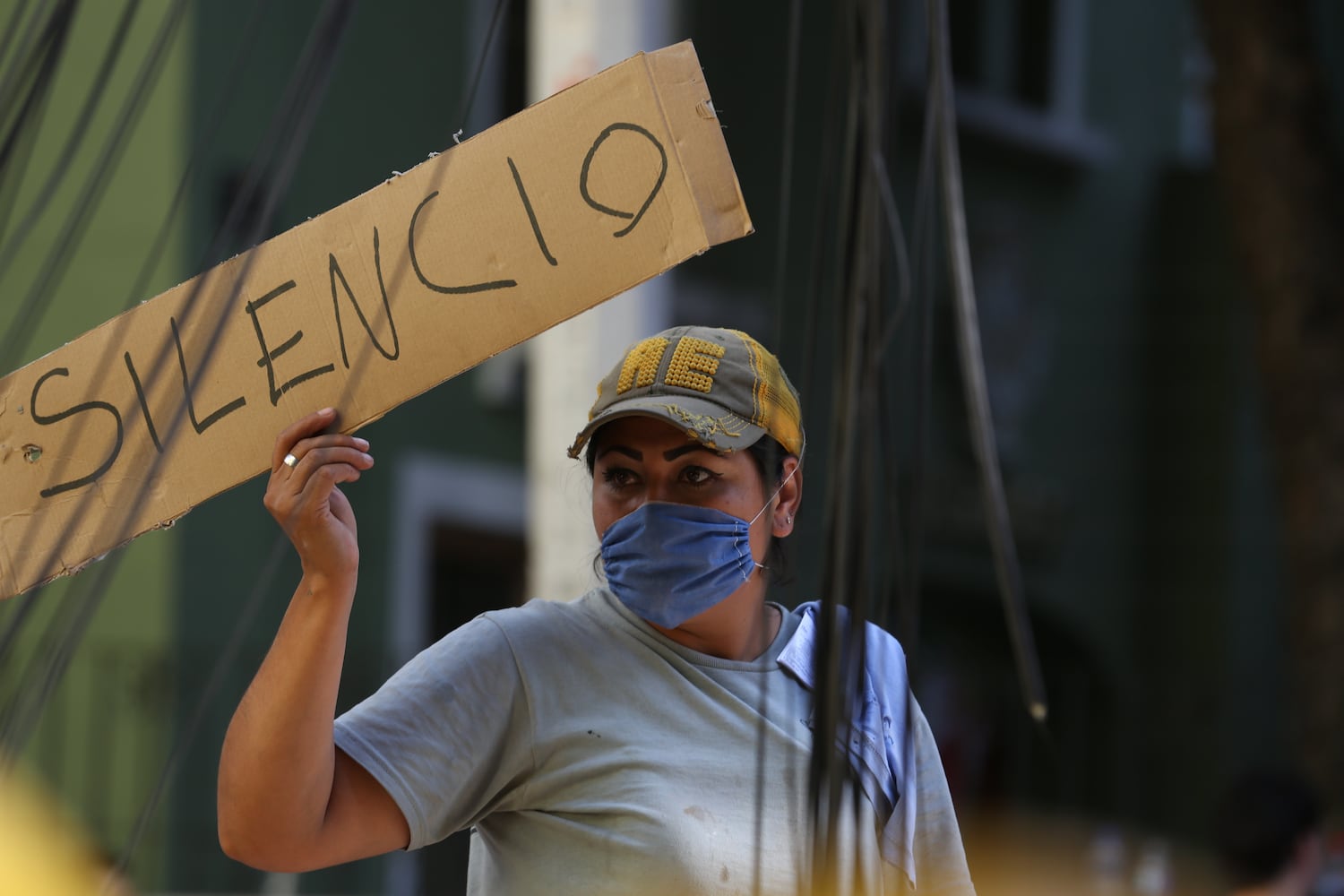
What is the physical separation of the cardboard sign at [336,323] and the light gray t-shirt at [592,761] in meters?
0.26

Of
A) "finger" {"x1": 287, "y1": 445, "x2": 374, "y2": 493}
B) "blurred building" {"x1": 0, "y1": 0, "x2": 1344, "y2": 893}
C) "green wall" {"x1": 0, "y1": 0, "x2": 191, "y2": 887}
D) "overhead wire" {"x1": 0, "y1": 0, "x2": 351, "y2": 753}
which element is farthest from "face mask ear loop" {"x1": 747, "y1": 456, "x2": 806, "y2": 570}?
"green wall" {"x1": 0, "y1": 0, "x2": 191, "y2": 887}

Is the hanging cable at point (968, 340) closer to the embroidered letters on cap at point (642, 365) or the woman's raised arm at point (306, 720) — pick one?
the embroidered letters on cap at point (642, 365)

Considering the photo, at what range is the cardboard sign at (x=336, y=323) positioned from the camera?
1563 millimetres

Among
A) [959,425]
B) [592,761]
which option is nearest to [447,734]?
[592,761]

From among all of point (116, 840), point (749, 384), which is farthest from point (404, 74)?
point (749, 384)

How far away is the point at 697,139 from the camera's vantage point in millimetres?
1540

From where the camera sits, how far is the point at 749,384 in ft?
5.70

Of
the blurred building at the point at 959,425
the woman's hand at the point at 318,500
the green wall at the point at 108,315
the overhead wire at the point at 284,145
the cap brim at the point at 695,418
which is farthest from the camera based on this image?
the blurred building at the point at 959,425

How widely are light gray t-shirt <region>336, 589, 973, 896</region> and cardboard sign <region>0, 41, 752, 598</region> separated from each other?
0.84 ft

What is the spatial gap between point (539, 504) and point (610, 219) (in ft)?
7.01

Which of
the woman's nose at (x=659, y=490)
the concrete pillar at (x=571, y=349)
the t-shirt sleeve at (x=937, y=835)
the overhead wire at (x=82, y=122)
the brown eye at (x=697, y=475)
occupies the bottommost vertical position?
the t-shirt sleeve at (x=937, y=835)

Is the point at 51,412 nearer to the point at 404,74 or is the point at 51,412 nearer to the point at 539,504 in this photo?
the point at 539,504

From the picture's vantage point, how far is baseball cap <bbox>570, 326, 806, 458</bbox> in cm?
167

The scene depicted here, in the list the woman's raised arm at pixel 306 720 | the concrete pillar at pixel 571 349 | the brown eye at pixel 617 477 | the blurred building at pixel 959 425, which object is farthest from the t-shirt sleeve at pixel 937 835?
the blurred building at pixel 959 425
